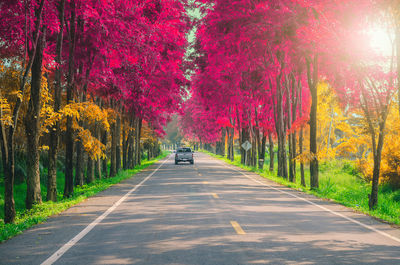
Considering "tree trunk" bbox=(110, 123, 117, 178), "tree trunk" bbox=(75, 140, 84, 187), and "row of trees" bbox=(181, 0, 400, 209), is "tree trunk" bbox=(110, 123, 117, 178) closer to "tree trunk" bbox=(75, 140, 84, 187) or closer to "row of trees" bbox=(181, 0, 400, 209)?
"tree trunk" bbox=(75, 140, 84, 187)

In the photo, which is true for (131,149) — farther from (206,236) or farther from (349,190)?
(206,236)

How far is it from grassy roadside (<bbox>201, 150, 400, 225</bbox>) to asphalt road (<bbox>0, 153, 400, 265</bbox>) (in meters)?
1.32

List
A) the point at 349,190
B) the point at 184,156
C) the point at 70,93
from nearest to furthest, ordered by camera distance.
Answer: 1. the point at 70,93
2. the point at 349,190
3. the point at 184,156

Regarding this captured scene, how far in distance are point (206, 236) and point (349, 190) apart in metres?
17.7

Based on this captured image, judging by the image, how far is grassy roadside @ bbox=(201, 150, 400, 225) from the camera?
15141 millimetres

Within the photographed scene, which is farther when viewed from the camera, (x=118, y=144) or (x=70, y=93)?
(x=118, y=144)

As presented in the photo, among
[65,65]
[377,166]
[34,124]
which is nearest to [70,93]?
[65,65]

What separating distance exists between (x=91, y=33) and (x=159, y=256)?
15113 millimetres

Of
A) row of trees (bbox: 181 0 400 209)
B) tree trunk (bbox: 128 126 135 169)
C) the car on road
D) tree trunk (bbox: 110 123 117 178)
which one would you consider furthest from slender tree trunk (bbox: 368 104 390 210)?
the car on road

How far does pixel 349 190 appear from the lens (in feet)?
83.1

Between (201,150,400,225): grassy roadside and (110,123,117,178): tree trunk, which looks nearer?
(201,150,400,225): grassy roadside

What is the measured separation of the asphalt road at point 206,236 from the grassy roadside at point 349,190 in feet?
4.33

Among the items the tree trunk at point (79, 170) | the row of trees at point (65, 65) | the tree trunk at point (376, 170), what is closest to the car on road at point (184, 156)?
the row of trees at point (65, 65)

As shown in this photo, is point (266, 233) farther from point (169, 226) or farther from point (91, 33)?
point (91, 33)
